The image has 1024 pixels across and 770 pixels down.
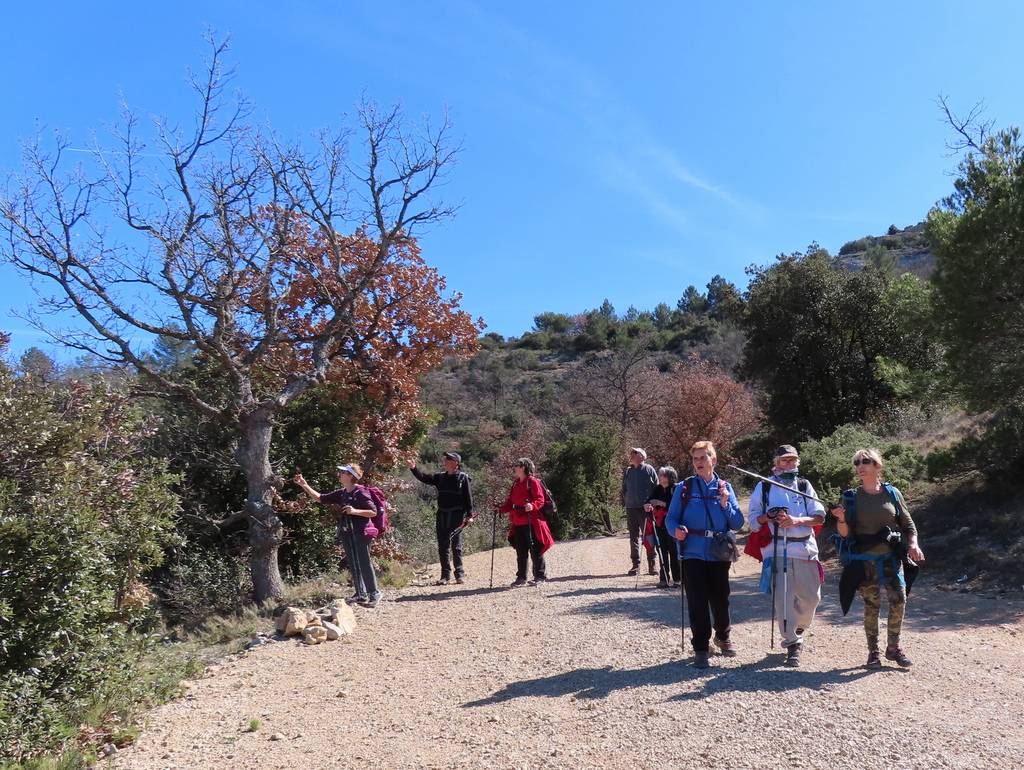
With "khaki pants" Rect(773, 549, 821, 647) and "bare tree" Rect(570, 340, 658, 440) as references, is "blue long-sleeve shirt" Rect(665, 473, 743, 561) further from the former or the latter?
"bare tree" Rect(570, 340, 658, 440)

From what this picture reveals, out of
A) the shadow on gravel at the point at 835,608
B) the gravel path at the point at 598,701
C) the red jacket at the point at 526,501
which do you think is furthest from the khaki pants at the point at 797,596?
the red jacket at the point at 526,501

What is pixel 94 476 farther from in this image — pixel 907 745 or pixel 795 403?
pixel 795 403

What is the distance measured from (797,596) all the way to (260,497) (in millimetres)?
7129

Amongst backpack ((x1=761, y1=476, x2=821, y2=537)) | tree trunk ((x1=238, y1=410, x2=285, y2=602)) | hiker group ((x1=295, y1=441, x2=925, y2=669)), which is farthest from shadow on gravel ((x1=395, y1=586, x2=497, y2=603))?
backpack ((x1=761, y1=476, x2=821, y2=537))

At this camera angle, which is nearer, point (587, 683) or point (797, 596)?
point (587, 683)

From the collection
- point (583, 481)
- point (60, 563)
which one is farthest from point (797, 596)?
point (583, 481)

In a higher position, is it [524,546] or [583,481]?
[583,481]

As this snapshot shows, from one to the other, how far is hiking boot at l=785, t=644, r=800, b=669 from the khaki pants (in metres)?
0.03

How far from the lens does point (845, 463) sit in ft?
44.9

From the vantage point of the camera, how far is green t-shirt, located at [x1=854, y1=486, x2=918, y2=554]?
5.99 m

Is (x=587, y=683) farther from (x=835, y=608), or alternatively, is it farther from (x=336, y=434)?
(x=336, y=434)

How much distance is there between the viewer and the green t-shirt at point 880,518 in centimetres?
599

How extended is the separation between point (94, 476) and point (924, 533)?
39.1ft

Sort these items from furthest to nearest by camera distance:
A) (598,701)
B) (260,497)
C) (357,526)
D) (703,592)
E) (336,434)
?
(336,434) < (260,497) < (357,526) < (703,592) < (598,701)
